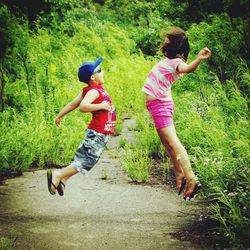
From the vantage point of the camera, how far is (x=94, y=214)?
4211 millimetres

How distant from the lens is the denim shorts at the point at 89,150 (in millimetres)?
4129

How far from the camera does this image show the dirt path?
350 centimetres

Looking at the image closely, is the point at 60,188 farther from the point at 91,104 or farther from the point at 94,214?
the point at 91,104

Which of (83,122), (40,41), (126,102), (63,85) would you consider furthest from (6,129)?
(126,102)

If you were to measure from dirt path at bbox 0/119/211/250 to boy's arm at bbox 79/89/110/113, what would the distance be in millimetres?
1077

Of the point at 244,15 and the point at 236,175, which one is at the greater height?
the point at 244,15

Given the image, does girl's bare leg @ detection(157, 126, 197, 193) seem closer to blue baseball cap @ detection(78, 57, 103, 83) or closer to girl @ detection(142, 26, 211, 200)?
girl @ detection(142, 26, 211, 200)

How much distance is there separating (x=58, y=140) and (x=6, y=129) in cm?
78

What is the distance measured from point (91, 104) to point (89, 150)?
0.50 m

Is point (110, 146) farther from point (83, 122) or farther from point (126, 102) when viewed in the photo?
→ point (126, 102)

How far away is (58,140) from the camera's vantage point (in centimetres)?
632

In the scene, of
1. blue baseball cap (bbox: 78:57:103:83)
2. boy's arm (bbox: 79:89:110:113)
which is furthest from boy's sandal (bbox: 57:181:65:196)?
blue baseball cap (bbox: 78:57:103:83)

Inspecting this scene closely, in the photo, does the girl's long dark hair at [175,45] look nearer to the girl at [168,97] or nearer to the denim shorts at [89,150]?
the girl at [168,97]

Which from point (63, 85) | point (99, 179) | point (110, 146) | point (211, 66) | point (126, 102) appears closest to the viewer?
point (99, 179)
